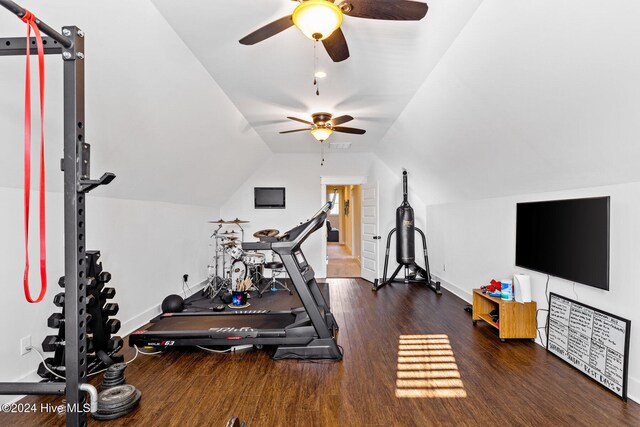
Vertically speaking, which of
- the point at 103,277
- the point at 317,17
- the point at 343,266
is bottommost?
the point at 343,266

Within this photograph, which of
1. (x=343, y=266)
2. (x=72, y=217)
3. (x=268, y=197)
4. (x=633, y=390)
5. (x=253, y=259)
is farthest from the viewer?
(x=343, y=266)

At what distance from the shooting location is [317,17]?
174 cm

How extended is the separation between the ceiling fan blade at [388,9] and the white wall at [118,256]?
259 centimetres

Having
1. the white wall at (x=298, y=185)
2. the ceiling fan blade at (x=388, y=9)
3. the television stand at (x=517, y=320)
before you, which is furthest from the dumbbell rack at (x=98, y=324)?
the white wall at (x=298, y=185)

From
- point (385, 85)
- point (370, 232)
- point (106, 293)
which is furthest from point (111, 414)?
point (370, 232)

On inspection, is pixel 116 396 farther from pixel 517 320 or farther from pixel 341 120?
pixel 517 320

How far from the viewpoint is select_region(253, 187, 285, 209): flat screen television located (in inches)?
270

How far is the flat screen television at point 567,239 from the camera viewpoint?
8.40 ft

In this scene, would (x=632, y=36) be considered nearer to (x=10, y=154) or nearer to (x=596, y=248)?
(x=596, y=248)

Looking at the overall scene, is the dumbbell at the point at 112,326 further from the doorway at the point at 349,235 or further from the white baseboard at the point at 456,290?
the white baseboard at the point at 456,290

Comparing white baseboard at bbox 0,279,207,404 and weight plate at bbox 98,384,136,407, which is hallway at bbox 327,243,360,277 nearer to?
white baseboard at bbox 0,279,207,404

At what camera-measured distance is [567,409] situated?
2.24 metres

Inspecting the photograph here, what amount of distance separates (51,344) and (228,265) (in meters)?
4.12

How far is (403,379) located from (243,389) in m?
1.26
